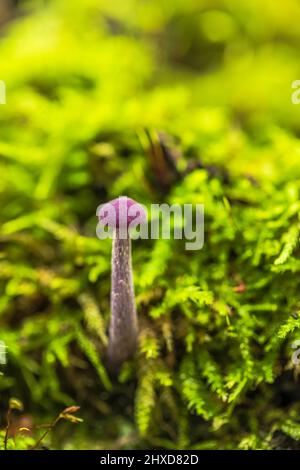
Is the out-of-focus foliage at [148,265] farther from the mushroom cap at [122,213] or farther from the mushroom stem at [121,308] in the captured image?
the mushroom cap at [122,213]

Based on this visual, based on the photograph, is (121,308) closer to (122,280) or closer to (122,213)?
(122,280)

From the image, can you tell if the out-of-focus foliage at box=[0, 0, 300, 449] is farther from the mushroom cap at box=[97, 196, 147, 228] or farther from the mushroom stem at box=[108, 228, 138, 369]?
the mushroom cap at box=[97, 196, 147, 228]

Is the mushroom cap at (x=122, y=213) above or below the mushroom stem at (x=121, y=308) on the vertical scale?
above

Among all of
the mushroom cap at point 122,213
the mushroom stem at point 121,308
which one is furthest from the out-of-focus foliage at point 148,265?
the mushroom cap at point 122,213

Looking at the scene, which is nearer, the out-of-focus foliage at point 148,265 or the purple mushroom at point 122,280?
the purple mushroom at point 122,280

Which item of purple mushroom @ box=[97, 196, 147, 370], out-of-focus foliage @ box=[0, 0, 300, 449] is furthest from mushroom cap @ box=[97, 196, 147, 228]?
out-of-focus foliage @ box=[0, 0, 300, 449]
